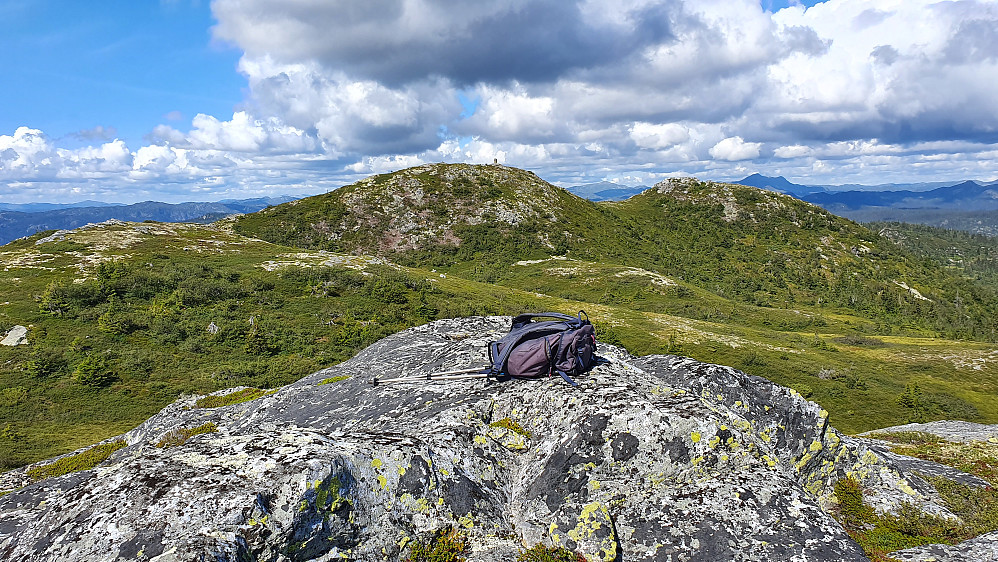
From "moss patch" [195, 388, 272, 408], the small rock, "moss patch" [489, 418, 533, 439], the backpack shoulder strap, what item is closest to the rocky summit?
"moss patch" [489, 418, 533, 439]

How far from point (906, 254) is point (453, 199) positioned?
6498 inches

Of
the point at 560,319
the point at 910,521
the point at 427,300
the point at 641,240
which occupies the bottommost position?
the point at 641,240

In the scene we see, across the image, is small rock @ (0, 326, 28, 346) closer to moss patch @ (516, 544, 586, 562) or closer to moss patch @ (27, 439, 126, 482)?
moss patch @ (27, 439, 126, 482)

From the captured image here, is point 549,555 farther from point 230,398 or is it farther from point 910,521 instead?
point 230,398

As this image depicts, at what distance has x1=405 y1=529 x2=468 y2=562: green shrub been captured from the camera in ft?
22.3

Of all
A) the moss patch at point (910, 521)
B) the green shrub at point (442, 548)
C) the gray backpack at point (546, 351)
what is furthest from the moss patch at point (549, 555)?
the moss patch at point (910, 521)

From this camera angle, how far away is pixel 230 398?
18734 mm

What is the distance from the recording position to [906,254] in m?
157

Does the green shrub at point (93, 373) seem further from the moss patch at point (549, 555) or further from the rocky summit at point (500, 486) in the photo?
the moss patch at point (549, 555)

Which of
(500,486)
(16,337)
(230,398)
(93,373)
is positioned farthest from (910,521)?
(16,337)

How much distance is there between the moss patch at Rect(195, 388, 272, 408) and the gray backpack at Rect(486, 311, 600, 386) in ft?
39.0

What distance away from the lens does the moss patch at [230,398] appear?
1811cm

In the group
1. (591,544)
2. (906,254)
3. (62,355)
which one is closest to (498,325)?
(591,544)

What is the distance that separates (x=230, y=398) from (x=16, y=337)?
3051cm
